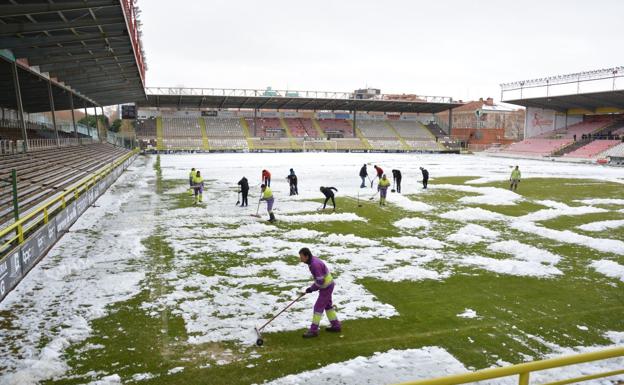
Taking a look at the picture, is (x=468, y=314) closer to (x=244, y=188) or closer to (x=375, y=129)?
(x=244, y=188)

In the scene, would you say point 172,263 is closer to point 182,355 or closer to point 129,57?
point 182,355

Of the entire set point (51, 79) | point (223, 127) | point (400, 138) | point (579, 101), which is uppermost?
point (51, 79)

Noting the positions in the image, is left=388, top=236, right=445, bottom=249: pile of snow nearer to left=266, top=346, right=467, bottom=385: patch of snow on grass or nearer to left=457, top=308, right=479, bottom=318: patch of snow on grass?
left=457, top=308, right=479, bottom=318: patch of snow on grass

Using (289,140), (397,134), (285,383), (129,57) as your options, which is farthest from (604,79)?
(285,383)

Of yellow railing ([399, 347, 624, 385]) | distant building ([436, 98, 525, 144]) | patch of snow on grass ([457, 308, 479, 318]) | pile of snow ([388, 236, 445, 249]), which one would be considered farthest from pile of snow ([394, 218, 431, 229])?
distant building ([436, 98, 525, 144])

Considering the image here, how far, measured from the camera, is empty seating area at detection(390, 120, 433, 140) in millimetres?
86562

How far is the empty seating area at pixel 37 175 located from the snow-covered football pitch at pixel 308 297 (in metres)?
1.89

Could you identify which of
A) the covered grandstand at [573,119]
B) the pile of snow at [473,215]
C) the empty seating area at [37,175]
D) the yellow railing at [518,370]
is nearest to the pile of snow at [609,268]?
the pile of snow at [473,215]

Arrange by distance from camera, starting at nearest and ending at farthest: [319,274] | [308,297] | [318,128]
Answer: [319,274] < [308,297] < [318,128]

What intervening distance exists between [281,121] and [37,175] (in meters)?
66.0

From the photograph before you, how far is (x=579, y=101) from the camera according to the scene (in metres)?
64.2

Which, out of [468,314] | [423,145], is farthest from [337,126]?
[468,314]

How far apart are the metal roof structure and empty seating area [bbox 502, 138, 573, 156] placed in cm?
1468

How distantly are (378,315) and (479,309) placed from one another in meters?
2.05
